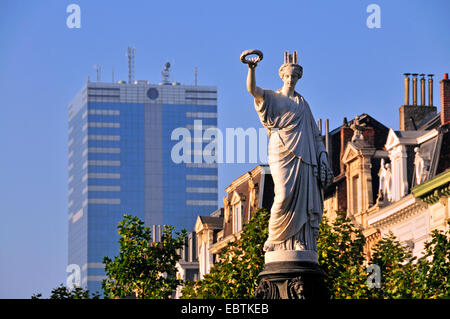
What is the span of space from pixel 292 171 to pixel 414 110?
155ft

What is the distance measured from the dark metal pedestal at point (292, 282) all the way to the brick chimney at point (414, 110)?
4579cm

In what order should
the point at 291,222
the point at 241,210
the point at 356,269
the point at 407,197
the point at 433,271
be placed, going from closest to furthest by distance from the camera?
the point at 291,222, the point at 433,271, the point at 356,269, the point at 407,197, the point at 241,210

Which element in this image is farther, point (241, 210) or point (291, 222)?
point (241, 210)

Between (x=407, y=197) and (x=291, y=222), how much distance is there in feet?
124

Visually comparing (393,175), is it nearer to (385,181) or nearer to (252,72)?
(385,181)

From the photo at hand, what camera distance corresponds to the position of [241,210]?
282 feet

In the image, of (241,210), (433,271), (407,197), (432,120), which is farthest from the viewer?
(241,210)

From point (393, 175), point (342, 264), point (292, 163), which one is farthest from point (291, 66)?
point (393, 175)

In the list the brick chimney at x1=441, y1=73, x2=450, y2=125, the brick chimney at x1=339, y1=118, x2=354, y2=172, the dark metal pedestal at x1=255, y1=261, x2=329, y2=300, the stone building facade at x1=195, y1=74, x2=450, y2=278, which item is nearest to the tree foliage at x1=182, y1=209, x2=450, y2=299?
the stone building facade at x1=195, y1=74, x2=450, y2=278

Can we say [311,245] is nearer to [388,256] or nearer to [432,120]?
[388,256]

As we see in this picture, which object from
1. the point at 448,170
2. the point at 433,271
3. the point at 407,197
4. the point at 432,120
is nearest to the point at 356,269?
the point at 433,271

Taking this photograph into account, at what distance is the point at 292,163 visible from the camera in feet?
80.5

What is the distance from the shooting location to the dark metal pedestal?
23.7 meters
